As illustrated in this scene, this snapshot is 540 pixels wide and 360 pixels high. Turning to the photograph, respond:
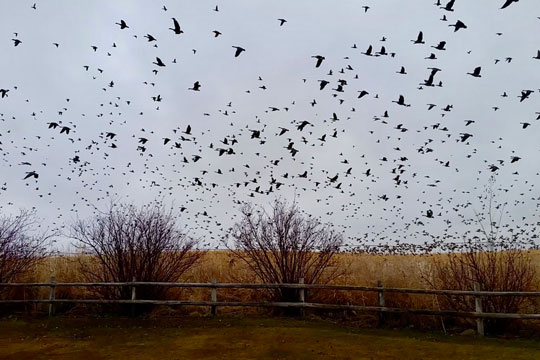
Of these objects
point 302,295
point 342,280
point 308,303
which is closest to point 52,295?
point 302,295

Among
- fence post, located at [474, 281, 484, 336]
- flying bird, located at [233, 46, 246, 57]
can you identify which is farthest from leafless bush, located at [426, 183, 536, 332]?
flying bird, located at [233, 46, 246, 57]

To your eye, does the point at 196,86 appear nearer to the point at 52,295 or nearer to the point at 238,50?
the point at 238,50

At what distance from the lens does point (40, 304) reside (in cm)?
1855

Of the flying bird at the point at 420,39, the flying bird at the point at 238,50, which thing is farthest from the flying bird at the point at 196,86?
the flying bird at the point at 420,39

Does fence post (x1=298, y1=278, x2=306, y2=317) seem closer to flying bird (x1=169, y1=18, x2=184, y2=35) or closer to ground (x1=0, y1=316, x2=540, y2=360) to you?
ground (x1=0, y1=316, x2=540, y2=360)

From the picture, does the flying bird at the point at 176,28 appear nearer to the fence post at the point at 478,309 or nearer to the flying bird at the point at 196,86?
the flying bird at the point at 196,86

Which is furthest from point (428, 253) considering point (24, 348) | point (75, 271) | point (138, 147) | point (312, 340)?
point (24, 348)

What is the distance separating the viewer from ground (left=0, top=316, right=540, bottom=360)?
432 inches

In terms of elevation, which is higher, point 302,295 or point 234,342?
point 302,295

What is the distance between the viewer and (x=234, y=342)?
12172 millimetres

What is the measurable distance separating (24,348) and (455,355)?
35.5 ft

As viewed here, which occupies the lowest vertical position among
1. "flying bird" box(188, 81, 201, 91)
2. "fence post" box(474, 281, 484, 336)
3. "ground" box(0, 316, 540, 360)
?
"ground" box(0, 316, 540, 360)

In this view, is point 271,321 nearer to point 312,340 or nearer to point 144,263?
point 312,340

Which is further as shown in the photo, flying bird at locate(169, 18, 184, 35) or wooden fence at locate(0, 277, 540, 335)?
wooden fence at locate(0, 277, 540, 335)
